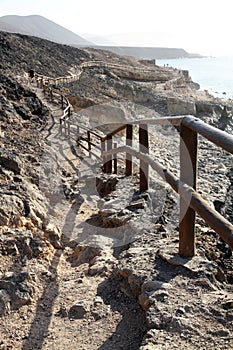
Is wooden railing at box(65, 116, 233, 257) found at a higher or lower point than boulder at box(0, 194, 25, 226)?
higher

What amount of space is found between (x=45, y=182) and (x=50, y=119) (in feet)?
22.1

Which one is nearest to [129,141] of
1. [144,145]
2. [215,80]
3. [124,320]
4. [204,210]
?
[144,145]

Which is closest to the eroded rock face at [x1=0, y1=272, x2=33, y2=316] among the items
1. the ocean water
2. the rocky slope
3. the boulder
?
the rocky slope

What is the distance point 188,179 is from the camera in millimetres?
3188

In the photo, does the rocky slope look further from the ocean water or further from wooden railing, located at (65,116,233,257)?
the ocean water

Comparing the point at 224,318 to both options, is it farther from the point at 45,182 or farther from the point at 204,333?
the point at 45,182

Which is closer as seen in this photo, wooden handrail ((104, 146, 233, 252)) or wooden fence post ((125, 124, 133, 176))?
wooden handrail ((104, 146, 233, 252))

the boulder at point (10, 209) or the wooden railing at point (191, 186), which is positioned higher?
the wooden railing at point (191, 186)

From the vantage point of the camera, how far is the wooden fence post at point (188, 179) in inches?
121

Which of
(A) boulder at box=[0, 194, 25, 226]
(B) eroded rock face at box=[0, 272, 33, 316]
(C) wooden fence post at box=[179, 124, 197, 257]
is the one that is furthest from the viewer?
(A) boulder at box=[0, 194, 25, 226]

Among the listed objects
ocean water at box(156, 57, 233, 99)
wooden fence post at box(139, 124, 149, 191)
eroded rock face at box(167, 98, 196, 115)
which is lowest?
ocean water at box(156, 57, 233, 99)

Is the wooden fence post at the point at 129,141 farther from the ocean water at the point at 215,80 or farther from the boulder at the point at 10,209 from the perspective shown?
the ocean water at the point at 215,80

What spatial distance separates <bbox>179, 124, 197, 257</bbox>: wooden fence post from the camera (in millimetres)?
3086

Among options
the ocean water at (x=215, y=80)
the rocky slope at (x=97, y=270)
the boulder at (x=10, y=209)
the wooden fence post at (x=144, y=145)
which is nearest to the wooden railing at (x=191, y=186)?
the rocky slope at (x=97, y=270)
